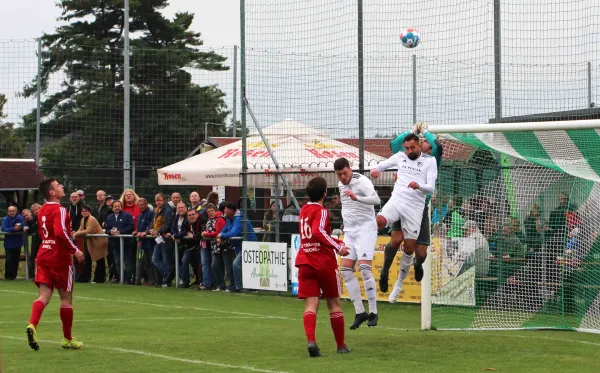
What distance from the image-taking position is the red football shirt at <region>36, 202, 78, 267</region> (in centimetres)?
1282

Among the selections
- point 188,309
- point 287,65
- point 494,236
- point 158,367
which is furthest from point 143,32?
point 158,367

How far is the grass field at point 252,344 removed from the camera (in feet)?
A: 37.1

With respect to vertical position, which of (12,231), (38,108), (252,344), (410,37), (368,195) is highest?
(410,37)

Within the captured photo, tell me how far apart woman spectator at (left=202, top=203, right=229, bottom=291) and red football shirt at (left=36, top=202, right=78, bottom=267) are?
9428mm

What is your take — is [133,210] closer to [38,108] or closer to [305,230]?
[38,108]

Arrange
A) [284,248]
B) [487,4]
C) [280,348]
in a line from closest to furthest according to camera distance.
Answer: [280,348] → [487,4] → [284,248]

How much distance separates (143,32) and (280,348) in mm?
37174

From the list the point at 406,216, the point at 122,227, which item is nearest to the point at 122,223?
the point at 122,227

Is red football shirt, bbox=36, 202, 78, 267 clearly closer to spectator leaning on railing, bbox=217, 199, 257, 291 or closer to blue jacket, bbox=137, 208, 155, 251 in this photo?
spectator leaning on railing, bbox=217, 199, 257, 291

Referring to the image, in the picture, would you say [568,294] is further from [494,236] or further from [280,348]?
[280,348]

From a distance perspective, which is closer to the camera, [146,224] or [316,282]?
[316,282]

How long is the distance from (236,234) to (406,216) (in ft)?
29.5

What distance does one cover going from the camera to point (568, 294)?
50.6ft

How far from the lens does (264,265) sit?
21.9m
